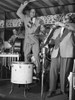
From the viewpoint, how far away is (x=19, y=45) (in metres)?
6.46

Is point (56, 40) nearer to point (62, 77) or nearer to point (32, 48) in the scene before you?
point (62, 77)

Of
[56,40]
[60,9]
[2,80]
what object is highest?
[60,9]

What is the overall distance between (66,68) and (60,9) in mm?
2761

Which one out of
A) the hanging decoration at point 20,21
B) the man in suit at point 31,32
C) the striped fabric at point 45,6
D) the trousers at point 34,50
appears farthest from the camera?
the hanging decoration at point 20,21

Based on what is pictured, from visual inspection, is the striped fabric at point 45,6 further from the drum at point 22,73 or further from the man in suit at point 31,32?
the drum at point 22,73

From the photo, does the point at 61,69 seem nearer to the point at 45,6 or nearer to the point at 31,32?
the point at 31,32

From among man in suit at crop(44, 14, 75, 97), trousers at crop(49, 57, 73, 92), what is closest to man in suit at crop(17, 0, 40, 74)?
man in suit at crop(44, 14, 75, 97)

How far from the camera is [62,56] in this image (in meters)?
3.26

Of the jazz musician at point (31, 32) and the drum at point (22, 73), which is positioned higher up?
the jazz musician at point (31, 32)

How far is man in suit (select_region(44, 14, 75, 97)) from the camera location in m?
3.21

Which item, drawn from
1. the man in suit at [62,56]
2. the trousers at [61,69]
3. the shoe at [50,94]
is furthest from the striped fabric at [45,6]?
the shoe at [50,94]

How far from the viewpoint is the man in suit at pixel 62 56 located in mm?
3215

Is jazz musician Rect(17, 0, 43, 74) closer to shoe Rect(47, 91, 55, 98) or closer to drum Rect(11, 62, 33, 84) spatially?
drum Rect(11, 62, 33, 84)

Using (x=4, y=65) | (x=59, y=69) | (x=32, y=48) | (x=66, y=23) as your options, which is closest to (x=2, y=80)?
(x=4, y=65)
